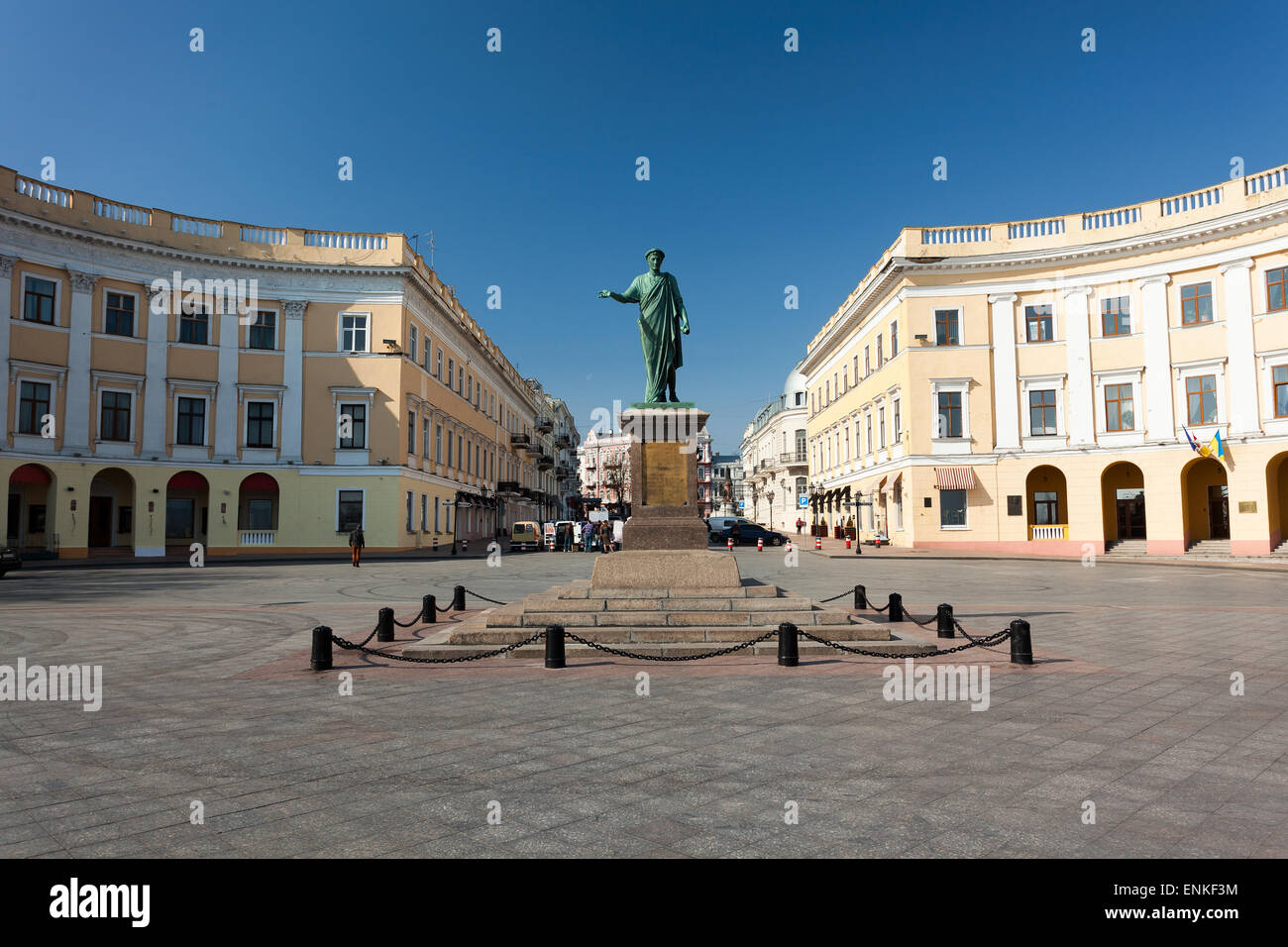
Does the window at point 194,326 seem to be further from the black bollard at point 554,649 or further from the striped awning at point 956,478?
the striped awning at point 956,478

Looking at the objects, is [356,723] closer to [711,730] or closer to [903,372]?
[711,730]

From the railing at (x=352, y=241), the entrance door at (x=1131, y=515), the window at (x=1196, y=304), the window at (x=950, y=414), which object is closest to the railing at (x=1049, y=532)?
the entrance door at (x=1131, y=515)

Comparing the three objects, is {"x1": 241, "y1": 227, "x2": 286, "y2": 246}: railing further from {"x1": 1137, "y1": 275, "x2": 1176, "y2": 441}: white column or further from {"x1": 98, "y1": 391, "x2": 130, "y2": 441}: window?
{"x1": 1137, "y1": 275, "x2": 1176, "y2": 441}: white column

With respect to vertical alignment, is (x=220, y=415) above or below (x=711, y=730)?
above

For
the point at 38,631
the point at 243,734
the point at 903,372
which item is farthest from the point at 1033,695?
the point at 903,372

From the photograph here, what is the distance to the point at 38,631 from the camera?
38.5ft

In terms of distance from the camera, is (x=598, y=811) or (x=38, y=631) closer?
(x=598, y=811)

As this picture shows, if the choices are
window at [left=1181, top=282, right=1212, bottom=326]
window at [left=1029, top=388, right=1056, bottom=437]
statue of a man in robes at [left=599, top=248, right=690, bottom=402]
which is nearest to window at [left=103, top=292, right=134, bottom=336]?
statue of a man in robes at [left=599, top=248, right=690, bottom=402]

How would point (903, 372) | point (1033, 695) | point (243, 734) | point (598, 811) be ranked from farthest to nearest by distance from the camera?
point (903, 372)
point (1033, 695)
point (243, 734)
point (598, 811)

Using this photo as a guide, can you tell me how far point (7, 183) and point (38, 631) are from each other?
28.3 metres

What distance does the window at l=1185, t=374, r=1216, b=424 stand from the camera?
107 ft

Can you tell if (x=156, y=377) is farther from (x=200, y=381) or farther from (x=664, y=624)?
(x=664, y=624)

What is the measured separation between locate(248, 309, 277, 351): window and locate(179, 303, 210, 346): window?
6.00ft
